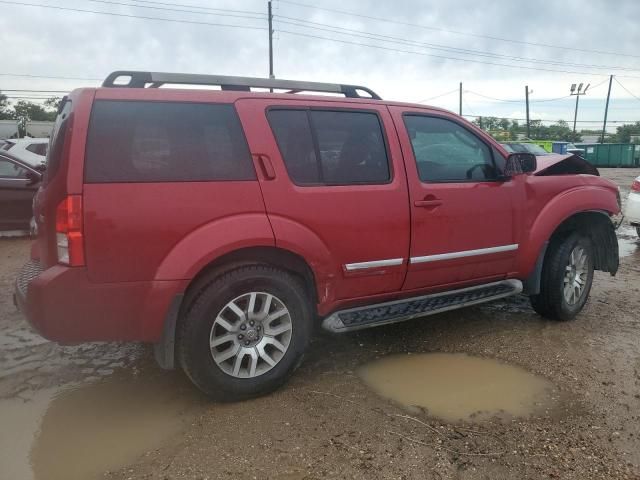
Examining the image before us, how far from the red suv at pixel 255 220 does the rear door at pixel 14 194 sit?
19.1 ft

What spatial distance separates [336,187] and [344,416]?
141cm

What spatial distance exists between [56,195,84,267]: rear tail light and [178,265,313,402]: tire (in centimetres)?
66

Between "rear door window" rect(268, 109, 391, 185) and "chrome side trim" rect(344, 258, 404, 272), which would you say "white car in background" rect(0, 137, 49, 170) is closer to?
"rear door window" rect(268, 109, 391, 185)

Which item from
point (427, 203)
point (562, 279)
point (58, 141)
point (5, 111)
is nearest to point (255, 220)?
point (58, 141)

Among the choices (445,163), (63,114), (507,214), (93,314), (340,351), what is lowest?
(340,351)

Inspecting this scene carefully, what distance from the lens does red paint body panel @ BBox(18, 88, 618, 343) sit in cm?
279

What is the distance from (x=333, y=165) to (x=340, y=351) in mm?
1475

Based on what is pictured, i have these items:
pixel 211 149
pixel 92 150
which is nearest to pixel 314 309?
pixel 211 149

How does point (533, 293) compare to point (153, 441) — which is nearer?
point (153, 441)

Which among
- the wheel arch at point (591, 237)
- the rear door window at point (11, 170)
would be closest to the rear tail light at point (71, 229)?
the wheel arch at point (591, 237)

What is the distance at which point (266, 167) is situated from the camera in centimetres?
319

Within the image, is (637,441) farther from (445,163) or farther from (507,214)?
(445,163)

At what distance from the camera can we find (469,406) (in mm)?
3205

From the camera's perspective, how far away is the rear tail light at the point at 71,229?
8.95 ft
